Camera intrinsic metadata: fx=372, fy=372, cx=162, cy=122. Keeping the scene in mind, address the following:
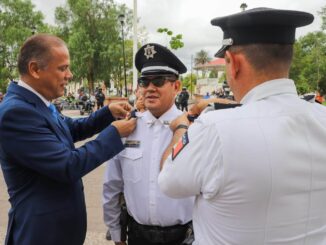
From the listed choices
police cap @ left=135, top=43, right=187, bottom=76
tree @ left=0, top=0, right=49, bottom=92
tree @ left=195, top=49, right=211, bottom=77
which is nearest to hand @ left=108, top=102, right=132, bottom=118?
police cap @ left=135, top=43, right=187, bottom=76

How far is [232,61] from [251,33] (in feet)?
0.40

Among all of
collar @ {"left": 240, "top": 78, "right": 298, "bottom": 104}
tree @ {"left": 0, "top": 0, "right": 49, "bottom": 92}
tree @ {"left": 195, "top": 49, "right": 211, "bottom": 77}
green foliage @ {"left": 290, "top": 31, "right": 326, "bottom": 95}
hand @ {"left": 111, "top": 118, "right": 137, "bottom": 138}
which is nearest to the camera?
collar @ {"left": 240, "top": 78, "right": 298, "bottom": 104}

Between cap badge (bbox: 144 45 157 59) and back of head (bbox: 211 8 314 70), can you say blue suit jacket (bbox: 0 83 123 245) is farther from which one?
back of head (bbox: 211 8 314 70)

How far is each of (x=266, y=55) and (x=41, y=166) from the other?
4.07ft

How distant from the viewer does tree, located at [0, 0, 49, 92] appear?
42.5 metres

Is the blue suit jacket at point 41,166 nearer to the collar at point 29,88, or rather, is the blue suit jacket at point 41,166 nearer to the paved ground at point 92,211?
the collar at point 29,88

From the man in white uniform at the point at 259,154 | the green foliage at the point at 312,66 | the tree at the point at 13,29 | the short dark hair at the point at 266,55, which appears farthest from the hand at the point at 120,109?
the green foliage at the point at 312,66

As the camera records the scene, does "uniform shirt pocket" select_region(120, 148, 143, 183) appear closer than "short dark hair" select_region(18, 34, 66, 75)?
No

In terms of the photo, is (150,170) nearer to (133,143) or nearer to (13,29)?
(133,143)

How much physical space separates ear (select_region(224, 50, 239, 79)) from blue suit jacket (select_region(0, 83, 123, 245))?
957mm

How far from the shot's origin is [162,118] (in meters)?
2.55

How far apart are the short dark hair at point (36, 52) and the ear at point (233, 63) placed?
1.16 metres

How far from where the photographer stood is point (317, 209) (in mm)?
1363

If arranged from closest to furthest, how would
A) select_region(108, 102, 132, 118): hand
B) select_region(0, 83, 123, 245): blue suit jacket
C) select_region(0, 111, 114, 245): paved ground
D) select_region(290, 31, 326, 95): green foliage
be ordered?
1. select_region(0, 83, 123, 245): blue suit jacket
2. select_region(108, 102, 132, 118): hand
3. select_region(0, 111, 114, 245): paved ground
4. select_region(290, 31, 326, 95): green foliage
